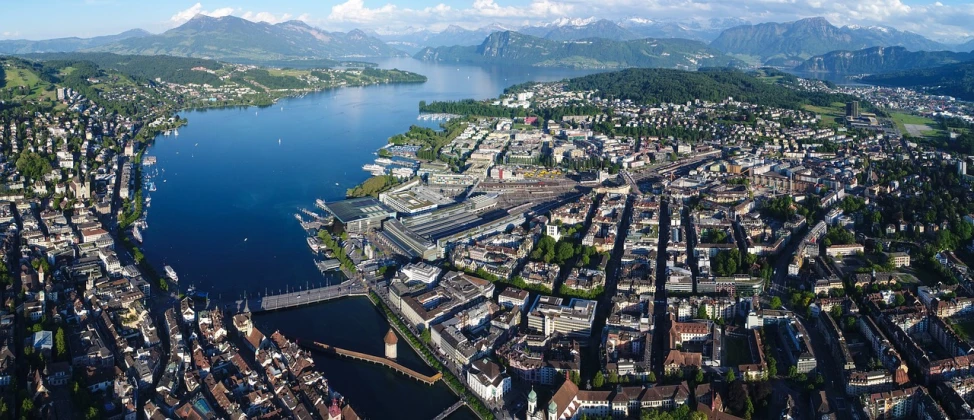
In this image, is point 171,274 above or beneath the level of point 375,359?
above

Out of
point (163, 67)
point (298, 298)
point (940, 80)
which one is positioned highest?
point (940, 80)

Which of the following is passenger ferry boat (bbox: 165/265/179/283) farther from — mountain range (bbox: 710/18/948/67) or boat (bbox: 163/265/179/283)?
mountain range (bbox: 710/18/948/67)

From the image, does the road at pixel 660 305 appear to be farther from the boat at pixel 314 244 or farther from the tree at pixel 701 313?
the boat at pixel 314 244

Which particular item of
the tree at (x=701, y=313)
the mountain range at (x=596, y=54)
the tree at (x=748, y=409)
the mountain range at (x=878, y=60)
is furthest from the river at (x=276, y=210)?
the mountain range at (x=878, y=60)

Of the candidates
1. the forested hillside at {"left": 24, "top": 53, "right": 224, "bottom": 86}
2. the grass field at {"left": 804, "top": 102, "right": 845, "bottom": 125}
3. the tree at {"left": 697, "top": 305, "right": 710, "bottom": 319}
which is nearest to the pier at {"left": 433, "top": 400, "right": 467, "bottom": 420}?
the tree at {"left": 697, "top": 305, "right": 710, "bottom": 319}

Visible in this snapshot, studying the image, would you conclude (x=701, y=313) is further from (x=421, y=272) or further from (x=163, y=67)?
(x=163, y=67)

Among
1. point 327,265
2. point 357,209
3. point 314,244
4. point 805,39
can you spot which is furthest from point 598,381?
point 805,39

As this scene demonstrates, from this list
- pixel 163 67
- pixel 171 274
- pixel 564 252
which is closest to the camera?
pixel 171 274
